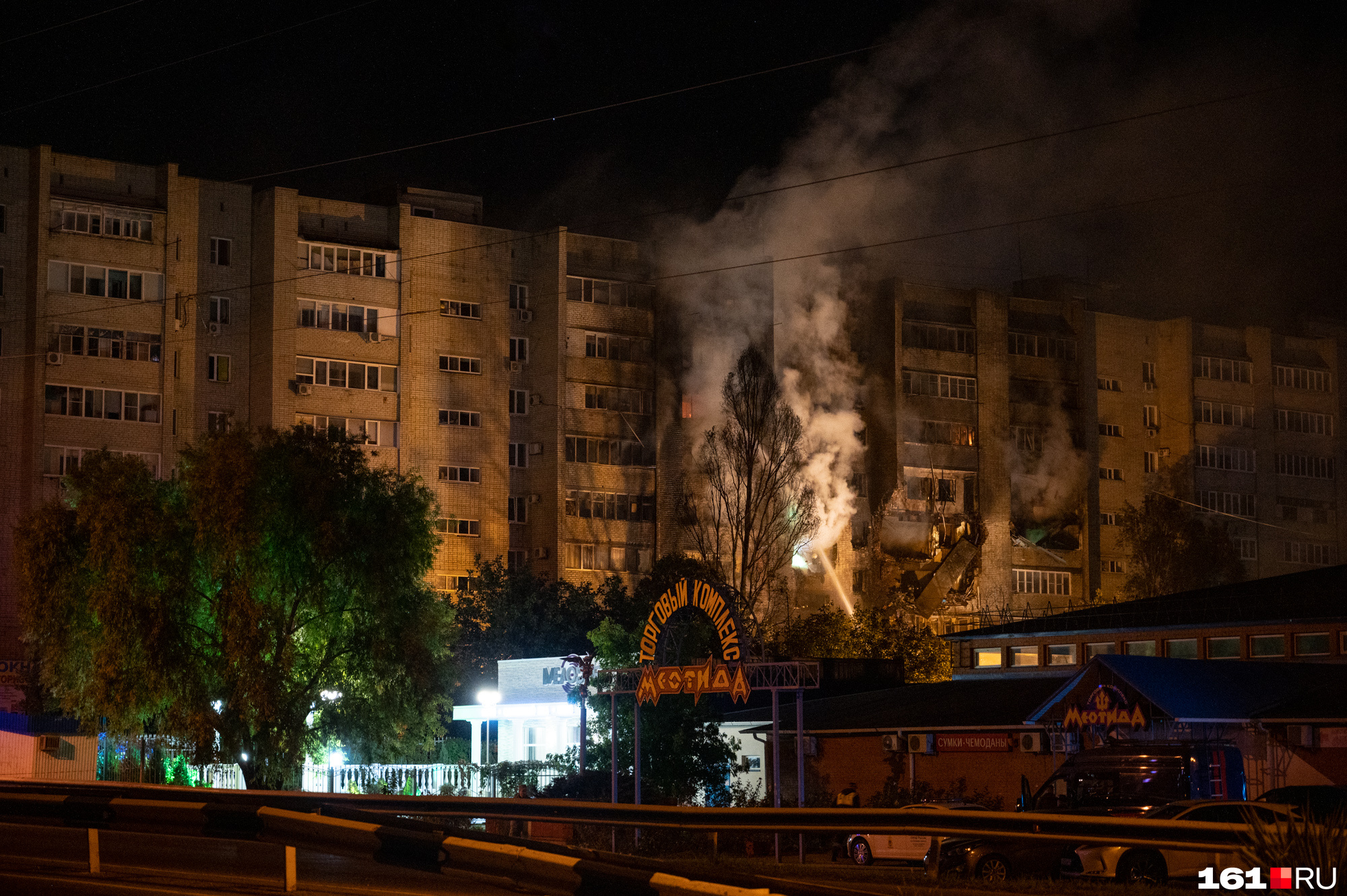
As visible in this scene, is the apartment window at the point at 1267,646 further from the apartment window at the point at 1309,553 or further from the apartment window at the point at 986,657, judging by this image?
the apartment window at the point at 1309,553

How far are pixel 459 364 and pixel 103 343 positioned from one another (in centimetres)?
1829

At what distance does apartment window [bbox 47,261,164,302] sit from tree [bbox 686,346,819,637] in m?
29.4

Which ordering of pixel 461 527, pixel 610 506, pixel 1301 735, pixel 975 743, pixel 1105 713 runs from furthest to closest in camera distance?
pixel 610 506 → pixel 461 527 → pixel 975 743 → pixel 1301 735 → pixel 1105 713

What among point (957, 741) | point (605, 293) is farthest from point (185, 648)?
point (605, 293)

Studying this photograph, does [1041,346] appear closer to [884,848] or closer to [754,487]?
[754,487]

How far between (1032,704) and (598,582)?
48718mm

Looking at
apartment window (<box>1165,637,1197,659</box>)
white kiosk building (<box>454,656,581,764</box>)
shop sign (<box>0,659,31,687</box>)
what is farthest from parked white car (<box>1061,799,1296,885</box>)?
shop sign (<box>0,659,31,687</box>)

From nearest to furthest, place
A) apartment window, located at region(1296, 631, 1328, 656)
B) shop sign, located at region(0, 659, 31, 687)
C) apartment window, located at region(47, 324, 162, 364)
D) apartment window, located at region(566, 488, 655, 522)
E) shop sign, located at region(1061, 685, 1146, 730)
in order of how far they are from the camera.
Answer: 1. shop sign, located at region(1061, 685, 1146, 730)
2. apartment window, located at region(1296, 631, 1328, 656)
3. shop sign, located at region(0, 659, 31, 687)
4. apartment window, located at region(47, 324, 162, 364)
5. apartment window, located at region(566, 488, 655, 522)

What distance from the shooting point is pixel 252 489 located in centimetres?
4216

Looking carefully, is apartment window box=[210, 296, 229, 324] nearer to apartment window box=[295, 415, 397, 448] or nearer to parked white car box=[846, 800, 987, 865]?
apartment window box=[295, 415, 397, 448]

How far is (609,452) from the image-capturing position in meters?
85.1

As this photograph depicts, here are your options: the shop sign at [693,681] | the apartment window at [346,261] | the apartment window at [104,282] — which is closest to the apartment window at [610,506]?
the apartment window at [346,261]

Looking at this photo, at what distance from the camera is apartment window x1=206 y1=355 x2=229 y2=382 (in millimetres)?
77938

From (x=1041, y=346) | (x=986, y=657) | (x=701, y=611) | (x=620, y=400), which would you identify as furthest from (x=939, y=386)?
(x=701, y=611)
